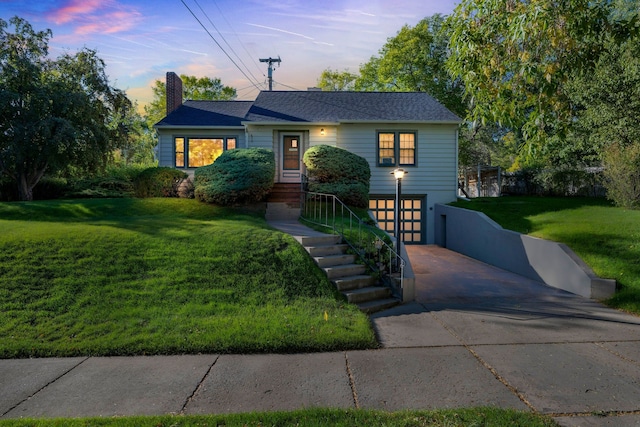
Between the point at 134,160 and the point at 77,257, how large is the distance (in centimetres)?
4292

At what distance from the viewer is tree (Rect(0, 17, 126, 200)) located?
12.6 metres


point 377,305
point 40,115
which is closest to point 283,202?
point 377,305

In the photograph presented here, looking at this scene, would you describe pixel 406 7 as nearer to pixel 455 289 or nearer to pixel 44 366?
pixel 455 289

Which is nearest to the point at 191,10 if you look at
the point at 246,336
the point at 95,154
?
the point at 95,154

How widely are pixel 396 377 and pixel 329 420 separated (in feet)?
4.12

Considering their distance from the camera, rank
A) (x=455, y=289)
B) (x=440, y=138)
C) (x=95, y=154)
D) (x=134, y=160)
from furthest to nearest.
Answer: (x=134, y=160) < (x=440, y=138) < (x=95, y=154) < (x=455, y=289)

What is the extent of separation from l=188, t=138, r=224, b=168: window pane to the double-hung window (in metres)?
7.03

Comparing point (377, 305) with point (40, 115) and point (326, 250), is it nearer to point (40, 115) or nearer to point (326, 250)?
point (326, 250)

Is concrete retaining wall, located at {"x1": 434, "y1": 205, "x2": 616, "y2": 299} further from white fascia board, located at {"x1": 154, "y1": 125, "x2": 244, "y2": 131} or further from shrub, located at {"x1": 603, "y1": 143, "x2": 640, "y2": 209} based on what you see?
white fascia board, located at {"x1": 154, "y1": 125, "x2": 244, "y2": 131}

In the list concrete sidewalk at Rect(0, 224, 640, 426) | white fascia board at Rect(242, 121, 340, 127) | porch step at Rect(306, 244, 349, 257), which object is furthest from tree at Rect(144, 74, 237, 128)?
concrete sidewalk at Rect(0, 224, 640, 426)

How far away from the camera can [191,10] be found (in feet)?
46.6

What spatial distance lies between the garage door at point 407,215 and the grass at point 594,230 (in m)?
2.16

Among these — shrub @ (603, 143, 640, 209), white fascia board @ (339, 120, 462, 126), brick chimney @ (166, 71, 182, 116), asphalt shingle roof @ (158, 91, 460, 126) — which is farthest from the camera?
brick chimney @ (166, 71, 182, 116)

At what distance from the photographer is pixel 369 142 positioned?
51.8 feet
